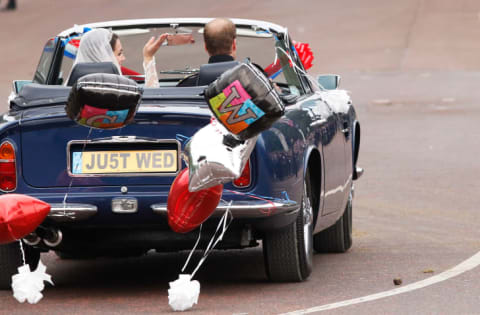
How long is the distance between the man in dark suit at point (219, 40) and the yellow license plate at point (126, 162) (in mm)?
1113

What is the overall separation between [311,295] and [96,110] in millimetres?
1688

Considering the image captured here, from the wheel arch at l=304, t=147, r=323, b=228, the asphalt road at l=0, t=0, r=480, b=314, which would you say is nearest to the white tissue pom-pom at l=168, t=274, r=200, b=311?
the asphalt road at l=0, t=0, r=480, b=314

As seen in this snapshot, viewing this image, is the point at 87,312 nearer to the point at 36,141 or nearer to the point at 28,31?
the point at 36,141

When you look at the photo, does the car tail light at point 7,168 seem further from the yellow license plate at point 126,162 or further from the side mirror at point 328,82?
the side mirror at point 328,82

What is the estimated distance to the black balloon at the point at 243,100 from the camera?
249 inches

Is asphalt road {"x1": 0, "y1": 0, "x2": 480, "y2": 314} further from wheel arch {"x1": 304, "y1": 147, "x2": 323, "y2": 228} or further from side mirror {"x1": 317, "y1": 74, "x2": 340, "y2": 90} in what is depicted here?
side mirror {"x1": 317, "y1": 74, "x2": 340, "y2": 90}

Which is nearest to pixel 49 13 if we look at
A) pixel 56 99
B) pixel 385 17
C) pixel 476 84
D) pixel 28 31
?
pixel 28 31

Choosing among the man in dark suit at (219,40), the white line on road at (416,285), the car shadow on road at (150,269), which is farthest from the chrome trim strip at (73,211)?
the man in dark suit at (219,40)

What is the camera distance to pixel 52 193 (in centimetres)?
730

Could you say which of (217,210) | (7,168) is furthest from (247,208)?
(7,168)

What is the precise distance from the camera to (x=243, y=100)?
6.32m

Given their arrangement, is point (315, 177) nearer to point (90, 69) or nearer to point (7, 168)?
point (90, 69)

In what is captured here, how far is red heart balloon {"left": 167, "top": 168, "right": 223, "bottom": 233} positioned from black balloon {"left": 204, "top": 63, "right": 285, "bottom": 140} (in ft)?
1.71

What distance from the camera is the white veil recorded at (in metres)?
8.56
